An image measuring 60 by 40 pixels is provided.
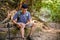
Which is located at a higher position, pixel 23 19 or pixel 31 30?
pixel 23 19

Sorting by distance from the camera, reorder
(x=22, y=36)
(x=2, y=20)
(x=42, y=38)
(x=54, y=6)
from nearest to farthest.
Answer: (x=22, y=36) < (x=42, y=38) < (x=2, y=20) < (x=54, y=6)

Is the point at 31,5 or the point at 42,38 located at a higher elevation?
the point at 31,5

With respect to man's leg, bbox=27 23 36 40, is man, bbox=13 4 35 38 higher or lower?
higher

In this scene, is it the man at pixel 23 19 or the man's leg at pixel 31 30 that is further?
the man's leg at pixel 31 30

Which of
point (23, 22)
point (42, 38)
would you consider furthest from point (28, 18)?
point (42, 38)

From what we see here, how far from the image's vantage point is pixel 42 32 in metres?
8.21

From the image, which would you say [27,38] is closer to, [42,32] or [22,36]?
[22,36]

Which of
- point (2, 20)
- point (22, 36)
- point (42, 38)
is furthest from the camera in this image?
point (2, 20)

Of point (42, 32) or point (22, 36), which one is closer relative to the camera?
point (22, 36)

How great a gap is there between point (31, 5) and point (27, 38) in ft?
6.67

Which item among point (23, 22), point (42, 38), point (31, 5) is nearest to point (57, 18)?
point (31, 5)

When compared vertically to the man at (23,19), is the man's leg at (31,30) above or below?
below

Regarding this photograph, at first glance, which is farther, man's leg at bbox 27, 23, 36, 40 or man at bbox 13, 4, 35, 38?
man's leg at bbox 27, 23, 36, 40

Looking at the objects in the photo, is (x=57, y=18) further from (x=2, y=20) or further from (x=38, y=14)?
(x=2, y=20)
